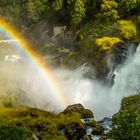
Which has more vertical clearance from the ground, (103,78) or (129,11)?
(129,11)

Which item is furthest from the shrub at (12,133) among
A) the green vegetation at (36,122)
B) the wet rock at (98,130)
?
the wet rock at (98,130)

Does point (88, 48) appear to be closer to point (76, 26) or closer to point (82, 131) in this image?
point (76, 26)

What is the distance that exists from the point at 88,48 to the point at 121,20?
1057cm

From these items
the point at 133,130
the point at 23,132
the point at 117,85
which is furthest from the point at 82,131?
the point at 117,85

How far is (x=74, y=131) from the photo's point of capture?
60.5m

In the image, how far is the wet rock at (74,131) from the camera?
60.0 meters

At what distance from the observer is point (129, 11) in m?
106

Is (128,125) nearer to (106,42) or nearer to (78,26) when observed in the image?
(106,42)

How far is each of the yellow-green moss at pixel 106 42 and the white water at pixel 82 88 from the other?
461 cm

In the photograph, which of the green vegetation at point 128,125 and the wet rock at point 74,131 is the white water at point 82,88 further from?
the green vegetation at point 128,125

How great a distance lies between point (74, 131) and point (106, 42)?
122 feet

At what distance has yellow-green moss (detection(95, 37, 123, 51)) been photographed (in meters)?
92.9

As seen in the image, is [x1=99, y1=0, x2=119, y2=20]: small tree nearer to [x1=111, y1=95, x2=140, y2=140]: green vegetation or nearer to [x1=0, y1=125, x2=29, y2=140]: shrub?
[x1=0, y1=125, x2=29, y2=140]: shrub

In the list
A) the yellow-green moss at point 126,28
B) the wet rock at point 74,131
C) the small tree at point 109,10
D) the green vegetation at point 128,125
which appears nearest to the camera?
the green vegetation at point 128,125
